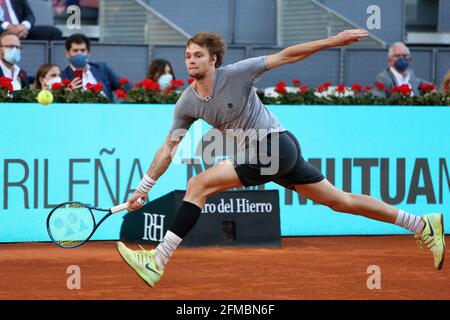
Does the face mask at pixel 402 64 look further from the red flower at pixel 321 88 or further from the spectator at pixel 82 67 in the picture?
the spectator at pixel 82 67

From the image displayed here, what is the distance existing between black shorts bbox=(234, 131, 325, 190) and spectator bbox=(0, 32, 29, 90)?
4.89 metres

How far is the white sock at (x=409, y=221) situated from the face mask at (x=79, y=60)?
4869 millimetres

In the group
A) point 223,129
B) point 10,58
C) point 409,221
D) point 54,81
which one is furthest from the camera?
point 10,58

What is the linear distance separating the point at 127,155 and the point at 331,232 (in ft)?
7.45

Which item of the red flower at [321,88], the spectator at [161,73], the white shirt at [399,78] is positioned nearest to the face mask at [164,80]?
the spectator at [161,73]

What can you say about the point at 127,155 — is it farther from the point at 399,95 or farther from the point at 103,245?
the point at 399,95

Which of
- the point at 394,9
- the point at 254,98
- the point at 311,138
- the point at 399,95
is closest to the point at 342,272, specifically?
the point at 254,98

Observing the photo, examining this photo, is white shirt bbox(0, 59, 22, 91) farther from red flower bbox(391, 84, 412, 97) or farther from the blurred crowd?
red flower bbox(391, 84, 412, 97)

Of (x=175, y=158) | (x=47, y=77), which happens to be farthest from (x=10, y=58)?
(x=175, y=158)

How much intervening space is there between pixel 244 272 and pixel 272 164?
63.4 inches

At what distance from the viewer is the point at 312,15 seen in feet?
44.0

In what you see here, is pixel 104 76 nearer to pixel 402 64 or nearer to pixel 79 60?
pixel 79 60

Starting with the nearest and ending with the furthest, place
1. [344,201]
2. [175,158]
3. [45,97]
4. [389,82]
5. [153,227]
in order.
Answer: [344,201] < [45,97] < [153,227] < [175,158] < [389,82]

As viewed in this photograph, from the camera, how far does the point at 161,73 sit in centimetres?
1108
